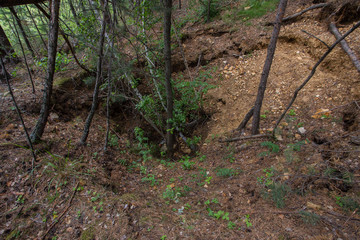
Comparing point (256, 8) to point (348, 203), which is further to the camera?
point (256, 8)

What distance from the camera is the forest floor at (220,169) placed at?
7.87 feet

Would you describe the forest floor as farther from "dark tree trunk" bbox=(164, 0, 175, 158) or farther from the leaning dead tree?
"dark tree trunk" bbox=(164, 0, 175, 158)

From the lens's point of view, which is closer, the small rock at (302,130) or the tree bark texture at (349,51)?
the small rock at (302,130)

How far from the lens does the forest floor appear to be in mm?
2398

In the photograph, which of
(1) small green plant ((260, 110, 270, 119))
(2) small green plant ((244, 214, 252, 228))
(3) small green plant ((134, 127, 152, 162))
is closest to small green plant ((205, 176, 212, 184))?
(2) small green plant ((244, 214, 252, 228))

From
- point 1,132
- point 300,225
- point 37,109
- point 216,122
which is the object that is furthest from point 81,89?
point 300,225

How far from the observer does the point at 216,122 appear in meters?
5.18

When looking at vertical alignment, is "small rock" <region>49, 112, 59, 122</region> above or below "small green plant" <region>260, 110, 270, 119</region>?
above

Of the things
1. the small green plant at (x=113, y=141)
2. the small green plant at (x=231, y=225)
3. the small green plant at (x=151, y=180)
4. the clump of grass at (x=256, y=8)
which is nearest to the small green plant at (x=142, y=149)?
the small green plant at (x=113, y=141)

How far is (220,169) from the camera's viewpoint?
354cm

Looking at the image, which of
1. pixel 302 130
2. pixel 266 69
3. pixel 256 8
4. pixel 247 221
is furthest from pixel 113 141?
pixel 256 8

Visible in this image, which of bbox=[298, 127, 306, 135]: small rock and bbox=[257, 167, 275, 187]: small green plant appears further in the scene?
bbox=[298, 127, 306, 135]: small rock

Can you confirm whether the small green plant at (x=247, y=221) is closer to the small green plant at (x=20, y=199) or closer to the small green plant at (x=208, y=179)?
the small green plant at (x=208, y=179)

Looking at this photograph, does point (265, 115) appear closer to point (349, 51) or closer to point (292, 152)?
point (292, 152)
